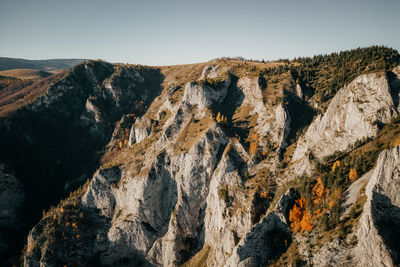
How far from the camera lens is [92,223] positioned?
314 ft

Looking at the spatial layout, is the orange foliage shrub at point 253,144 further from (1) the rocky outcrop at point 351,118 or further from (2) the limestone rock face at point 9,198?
(2) the limestone rock face at point 9,198

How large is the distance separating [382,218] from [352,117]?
3418cm

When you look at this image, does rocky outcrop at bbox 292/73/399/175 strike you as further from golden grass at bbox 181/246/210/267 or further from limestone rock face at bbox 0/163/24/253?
limestone rock face at bbox 0/163/24/253

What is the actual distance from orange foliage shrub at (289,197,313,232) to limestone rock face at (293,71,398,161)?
18.6 m

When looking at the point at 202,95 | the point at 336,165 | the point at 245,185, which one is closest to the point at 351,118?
the point at 336,165

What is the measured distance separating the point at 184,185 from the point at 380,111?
2928 inches

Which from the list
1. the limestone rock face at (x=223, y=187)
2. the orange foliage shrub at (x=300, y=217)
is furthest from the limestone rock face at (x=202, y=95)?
the orange foliage shrub at (x=300, y=217)

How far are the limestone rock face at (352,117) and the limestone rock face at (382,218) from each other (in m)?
18.1

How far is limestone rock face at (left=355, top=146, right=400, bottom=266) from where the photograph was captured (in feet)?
135

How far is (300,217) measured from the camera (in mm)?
58844

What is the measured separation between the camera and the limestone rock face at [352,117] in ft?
201

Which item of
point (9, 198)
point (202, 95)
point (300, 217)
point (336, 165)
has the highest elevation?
point (202, 95)

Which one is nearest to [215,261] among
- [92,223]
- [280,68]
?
[92,223]

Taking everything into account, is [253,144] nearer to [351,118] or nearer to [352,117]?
[351,118]
